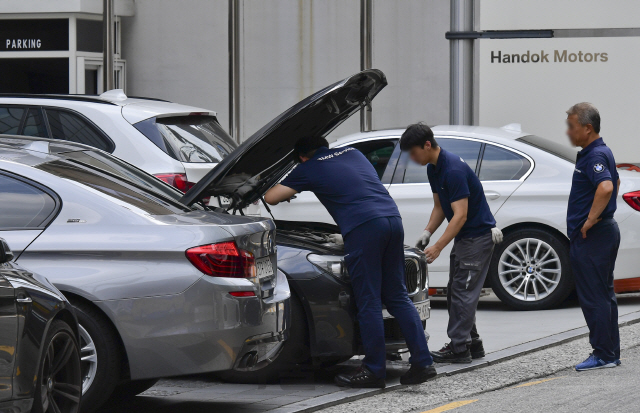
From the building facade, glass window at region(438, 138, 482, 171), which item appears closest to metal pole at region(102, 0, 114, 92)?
the building facade

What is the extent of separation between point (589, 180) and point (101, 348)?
3.67 m

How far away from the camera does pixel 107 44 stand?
47.8ft

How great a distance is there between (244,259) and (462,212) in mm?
2361

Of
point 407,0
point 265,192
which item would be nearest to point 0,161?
point 265,192

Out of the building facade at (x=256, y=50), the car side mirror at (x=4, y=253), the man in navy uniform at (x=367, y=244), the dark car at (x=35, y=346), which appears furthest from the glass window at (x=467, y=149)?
the car side mirror at (x=4, y=253)

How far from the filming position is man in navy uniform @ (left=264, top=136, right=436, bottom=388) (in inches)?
273

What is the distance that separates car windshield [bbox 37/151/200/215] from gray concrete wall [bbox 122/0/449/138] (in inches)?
388

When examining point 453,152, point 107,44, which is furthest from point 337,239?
point 107,44

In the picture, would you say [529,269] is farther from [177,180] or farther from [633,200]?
[177,180]

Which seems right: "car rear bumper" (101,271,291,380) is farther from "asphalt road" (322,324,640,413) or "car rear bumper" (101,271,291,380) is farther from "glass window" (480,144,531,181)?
"glass window" (480,144,531,181)

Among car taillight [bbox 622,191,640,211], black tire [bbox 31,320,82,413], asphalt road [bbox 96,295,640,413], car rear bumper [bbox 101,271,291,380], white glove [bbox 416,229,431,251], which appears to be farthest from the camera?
car taillight [bbox 622,191,640,211]

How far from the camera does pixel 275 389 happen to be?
7059 millimetres

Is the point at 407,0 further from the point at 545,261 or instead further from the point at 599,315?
the point at 599,315

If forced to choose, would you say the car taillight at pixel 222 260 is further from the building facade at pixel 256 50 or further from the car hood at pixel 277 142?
the building facade at pixel 256 50
